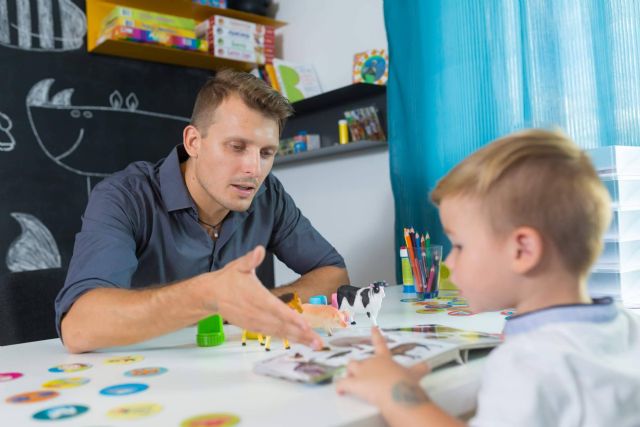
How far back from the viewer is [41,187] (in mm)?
2496

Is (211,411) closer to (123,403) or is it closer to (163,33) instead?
(123,403)

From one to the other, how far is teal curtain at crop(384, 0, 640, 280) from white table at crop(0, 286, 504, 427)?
0.88 meters

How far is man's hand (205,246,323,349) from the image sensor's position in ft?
2.72

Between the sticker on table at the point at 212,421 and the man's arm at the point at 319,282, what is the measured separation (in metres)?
0.83

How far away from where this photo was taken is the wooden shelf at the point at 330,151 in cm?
238

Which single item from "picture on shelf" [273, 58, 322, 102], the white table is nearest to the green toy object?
the white table

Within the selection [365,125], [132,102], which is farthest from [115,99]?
[365,125]

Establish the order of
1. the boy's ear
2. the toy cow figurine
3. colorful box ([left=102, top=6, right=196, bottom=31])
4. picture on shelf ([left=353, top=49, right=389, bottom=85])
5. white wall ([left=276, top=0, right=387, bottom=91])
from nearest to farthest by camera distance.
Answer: the boy's ear < the toy cow figurine < picture on shelf ([left=353, top=49, right=389, bottom=85]) < white wall ([left=276, top=0, right=387, bottom=91]) < colorful box ([left=102, top=6, right=196, bottom=31])

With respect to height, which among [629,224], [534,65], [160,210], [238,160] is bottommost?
[629,224]

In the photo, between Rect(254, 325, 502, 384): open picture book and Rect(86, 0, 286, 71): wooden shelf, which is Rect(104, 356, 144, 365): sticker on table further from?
Rect(86, 0, 286, 71): wooden shelf

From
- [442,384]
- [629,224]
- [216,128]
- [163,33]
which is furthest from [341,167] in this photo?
[442,384]

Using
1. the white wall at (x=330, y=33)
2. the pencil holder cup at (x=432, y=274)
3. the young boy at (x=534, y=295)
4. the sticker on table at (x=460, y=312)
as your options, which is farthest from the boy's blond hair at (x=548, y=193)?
the white wall at (x=330, y=33)

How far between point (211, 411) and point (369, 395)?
0.17m

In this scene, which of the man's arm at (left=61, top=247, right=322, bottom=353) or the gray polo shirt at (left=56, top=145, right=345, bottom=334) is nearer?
the man's arm at (left=61, top=247, right=322, bottom=353)
